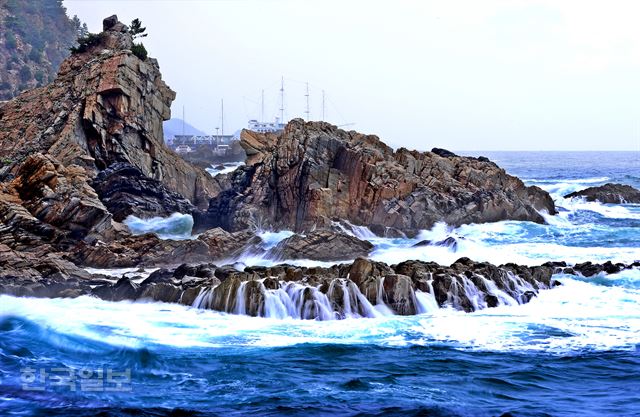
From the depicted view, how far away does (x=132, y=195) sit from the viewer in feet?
149

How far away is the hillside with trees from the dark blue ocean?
298ft

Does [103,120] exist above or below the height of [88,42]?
below

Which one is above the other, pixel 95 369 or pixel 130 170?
pixel 130 170

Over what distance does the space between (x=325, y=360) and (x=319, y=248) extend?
1562 centimetres

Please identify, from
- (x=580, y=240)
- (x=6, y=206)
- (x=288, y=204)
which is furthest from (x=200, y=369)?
(x=580, y=240)

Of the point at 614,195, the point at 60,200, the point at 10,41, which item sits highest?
the point at 10,41

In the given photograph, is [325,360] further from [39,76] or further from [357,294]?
[39,76]

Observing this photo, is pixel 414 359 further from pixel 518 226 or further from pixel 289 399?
pixel 518 226

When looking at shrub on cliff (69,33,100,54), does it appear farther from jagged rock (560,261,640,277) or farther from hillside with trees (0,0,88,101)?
hillside with trees (0,0,88,101)

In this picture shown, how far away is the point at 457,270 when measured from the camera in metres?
26.9

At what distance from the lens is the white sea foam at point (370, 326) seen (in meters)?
20.4

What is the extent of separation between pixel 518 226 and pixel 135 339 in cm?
3048

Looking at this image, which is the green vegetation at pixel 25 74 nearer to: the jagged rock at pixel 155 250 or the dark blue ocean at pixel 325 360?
the jagged rock at pixel 155 250

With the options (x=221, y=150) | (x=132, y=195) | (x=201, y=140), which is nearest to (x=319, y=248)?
(x=132, y=195)
